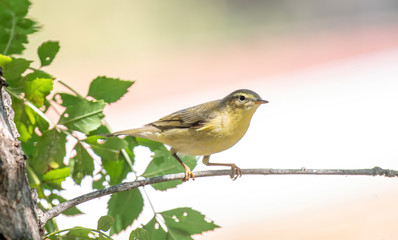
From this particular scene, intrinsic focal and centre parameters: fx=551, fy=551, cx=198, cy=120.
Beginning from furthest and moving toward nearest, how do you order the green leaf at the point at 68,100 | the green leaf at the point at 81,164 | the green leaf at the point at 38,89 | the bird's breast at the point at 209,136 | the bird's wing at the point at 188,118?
the bird's wing at the point at 188,118 < the bird's breast at the point at 209,136 < the green leaf at the point at 68,100 < the green leaf at the point at 81,164 < the green leaf at the point at 38,89

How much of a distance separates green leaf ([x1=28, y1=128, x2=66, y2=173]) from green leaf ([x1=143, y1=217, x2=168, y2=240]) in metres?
0.37

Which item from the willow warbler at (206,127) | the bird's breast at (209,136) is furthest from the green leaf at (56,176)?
the bird's breast at (209,136)

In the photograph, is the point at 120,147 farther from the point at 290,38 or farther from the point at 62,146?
the point at 290,38

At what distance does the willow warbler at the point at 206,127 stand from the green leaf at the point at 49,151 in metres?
0.72

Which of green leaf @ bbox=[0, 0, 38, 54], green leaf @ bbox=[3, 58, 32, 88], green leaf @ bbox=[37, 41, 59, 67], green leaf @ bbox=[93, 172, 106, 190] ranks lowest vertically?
green leaf @ bbox=[93, 172, 106, 190]

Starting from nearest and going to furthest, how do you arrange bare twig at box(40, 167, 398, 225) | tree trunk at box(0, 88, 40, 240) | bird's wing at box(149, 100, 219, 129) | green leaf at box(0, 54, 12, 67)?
tree trunk at box(0, 88, 40, 240) → bare twig at box(40, 167, 398, 225) → green leaf at box(0, 54, 12, 67) → bird's wing at box(149, 100, 219, 129)

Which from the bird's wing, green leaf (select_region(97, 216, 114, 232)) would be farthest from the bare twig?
the bird's wing

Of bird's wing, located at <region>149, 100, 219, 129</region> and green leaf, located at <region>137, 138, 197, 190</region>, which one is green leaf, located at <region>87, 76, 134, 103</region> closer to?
green leaf, located at <region>137, 138, 197, 190</region>

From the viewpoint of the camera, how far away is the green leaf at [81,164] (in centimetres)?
192

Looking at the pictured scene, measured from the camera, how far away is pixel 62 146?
1.88m

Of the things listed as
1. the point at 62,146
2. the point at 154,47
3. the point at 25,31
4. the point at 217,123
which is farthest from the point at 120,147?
the point at 154,47

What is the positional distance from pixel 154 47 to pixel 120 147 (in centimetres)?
1148

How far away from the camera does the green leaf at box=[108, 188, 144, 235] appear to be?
6.34 ft

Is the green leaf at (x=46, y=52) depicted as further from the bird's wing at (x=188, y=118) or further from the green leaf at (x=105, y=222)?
the bird's wing at (x=188, y=118)
